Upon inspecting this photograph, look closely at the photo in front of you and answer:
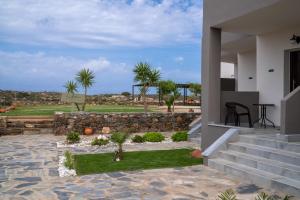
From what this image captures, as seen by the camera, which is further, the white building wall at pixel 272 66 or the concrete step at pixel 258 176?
the white building wall at pixel 272 66

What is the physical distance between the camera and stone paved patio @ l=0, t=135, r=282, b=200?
20.1 feet

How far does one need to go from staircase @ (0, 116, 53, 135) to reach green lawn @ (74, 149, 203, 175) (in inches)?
258

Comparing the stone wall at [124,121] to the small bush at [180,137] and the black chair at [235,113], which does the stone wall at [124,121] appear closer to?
the small bush at [180,137]

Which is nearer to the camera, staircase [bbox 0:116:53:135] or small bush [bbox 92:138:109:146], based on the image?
small bush [bbox 92:138:109:146]

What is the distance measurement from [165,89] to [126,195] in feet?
54.4

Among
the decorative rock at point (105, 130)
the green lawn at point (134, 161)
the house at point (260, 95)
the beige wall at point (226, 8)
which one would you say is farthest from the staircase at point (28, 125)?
the beige wall at point (226, 8)

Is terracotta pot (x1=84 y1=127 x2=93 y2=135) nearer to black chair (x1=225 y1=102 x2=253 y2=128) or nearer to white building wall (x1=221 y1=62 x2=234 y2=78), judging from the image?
black chair (x1=225 y1=102 x2=253 y2=128)

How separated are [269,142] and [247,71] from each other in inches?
309

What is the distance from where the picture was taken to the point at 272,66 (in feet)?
36.7

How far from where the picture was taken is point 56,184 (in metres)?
6.91

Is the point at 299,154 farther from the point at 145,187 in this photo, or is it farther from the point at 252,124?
the point at 252,124

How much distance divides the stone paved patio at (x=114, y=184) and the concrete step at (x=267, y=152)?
0.93 m

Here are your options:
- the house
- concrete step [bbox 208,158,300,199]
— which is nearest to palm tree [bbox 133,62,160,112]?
the house

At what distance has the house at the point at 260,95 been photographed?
7227mm
